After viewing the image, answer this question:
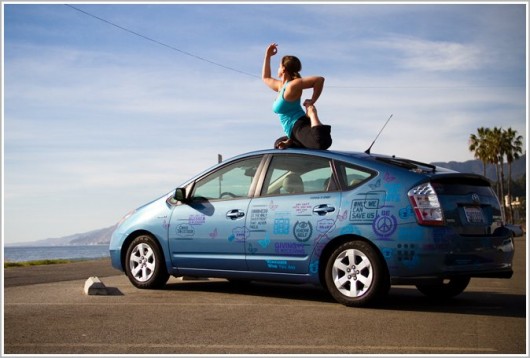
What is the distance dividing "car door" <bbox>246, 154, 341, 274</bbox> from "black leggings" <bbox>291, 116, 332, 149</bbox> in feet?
1.09

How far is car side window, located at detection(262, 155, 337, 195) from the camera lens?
23.6 ft

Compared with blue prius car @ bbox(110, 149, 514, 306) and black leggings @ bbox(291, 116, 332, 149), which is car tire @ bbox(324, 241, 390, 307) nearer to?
blue prius car @ bbox(110, 149, 514, 306)

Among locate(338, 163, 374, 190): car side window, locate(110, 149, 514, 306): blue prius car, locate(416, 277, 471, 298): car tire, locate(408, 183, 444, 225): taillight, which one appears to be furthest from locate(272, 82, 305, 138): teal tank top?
locate(416, 277, 471, 298): car tire

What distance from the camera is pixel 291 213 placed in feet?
23.6

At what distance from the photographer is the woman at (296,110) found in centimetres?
783

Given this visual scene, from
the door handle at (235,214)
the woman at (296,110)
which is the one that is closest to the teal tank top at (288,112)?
the woman at (296,110)

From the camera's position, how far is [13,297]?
7.84m

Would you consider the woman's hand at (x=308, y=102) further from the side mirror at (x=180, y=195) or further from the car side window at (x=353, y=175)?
the side mirror at (x=180, y=195)

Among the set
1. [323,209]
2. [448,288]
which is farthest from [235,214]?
[448,288]

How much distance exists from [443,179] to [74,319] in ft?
11.5

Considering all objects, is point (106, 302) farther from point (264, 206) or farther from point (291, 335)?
point (291, 335)

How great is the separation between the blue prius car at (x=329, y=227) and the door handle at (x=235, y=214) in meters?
0.01

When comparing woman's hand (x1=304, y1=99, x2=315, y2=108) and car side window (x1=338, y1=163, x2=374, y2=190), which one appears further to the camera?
woman's hand (x1=304, y1=99, x2=315, y2=108)

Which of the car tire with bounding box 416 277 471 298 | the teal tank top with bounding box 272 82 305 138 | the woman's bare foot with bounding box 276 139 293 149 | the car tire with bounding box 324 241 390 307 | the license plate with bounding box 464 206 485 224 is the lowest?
the car tire with bounding box 416 277 471 298
